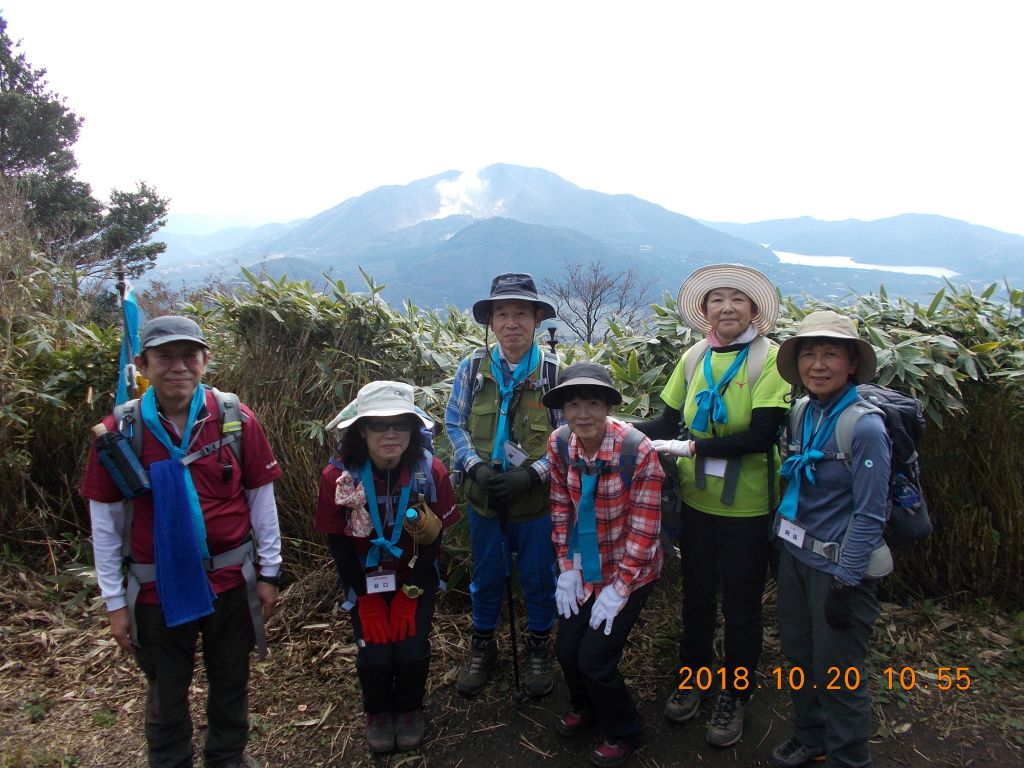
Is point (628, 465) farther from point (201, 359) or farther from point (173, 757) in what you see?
point (173, 757)

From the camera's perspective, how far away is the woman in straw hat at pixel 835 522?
227 cm

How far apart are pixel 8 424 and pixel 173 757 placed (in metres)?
3.55

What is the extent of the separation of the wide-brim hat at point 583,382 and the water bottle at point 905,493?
1.17 m

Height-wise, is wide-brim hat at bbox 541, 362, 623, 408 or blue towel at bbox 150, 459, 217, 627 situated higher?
wide-brim hat at bbox 541, 362, 623, 408

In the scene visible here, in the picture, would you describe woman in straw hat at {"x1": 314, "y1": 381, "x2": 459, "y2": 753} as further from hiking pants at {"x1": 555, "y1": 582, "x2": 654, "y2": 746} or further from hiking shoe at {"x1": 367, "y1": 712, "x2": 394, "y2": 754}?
hiking pants at {"x1": 555, "y1": 582, "x2": 654, "y2": 746}

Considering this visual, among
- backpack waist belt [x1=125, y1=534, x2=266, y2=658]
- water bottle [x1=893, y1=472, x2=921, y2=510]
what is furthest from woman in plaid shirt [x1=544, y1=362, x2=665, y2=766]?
backpack waist belt [x1=125, y1=534, x2=266, y2=658]

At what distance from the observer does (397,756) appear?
9.52ft

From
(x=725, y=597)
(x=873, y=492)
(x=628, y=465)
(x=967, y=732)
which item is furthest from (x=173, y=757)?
(x=967, y=732)

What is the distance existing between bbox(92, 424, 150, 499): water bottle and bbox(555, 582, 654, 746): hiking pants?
1961 mm

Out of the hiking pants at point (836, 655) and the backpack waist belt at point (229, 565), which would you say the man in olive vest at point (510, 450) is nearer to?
the backpack waist belt at point (229, 565)

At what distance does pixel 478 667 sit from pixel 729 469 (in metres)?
1.83

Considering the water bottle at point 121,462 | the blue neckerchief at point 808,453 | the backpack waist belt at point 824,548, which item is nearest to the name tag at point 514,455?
the blue neckerchief at point 808,453

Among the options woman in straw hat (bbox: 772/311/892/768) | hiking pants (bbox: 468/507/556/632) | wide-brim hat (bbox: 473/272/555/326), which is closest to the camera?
woman in straw hat (bbox: 772/311/892/768)

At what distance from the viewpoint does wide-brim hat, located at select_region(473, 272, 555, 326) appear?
3.00 metres
